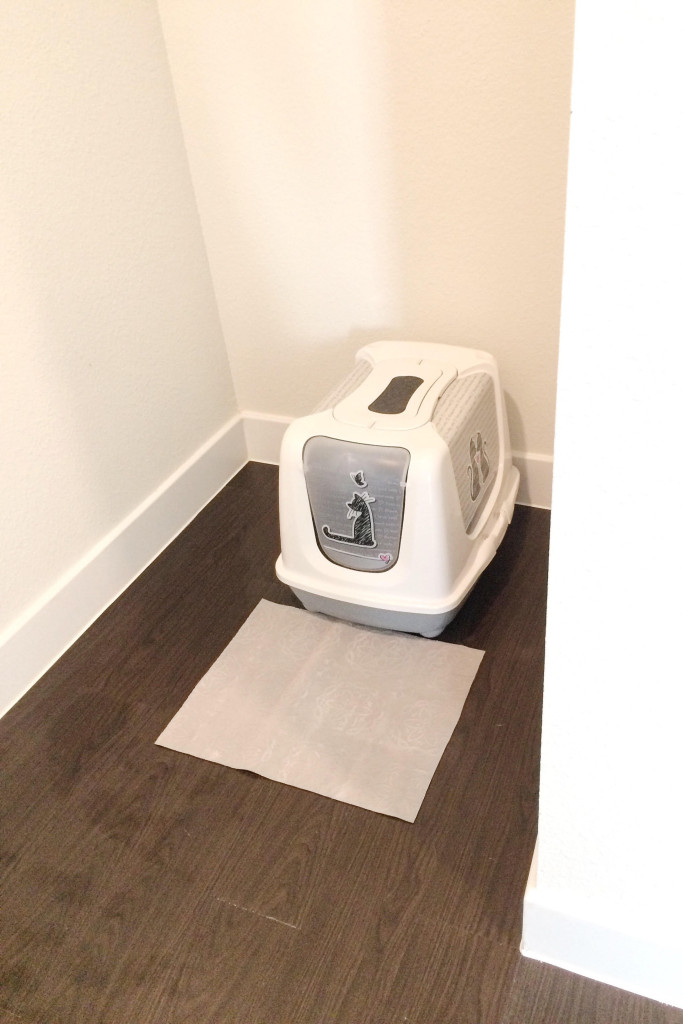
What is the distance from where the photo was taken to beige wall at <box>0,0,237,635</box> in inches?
53.7

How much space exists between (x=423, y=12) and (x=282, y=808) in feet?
4.38

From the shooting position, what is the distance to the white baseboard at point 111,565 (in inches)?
58.6

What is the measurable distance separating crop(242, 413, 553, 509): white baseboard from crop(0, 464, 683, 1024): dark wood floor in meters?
0.35

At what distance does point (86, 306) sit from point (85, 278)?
0.17 ft

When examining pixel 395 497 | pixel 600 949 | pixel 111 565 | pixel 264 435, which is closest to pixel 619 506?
pixel 600 949

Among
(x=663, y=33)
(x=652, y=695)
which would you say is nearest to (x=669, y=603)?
(x=652, y=695)

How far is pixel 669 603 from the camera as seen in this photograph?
2.24 ft

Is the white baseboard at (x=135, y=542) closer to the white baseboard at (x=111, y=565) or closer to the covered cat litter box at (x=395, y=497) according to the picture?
the white baseboard at (x=111, y=565)

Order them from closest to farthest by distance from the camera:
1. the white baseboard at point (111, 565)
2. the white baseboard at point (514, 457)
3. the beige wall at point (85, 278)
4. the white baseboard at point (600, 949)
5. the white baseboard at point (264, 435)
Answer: the white baseboard at point (600, 949)
the beige wall at point (85, 278)
the white baseboard at point (111, 565)
the white baseboard at point (514, 457)
the white baseboard at point (264, 435)

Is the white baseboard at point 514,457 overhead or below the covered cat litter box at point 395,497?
below

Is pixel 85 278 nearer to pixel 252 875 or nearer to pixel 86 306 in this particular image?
pixel 86 306

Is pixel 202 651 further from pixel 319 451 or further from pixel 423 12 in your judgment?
pixel 423 12

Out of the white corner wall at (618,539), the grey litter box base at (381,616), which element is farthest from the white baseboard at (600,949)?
the grey litter box base at (381,616)

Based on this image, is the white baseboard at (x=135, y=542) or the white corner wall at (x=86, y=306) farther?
the white baseboard at (x=135, y=542)
